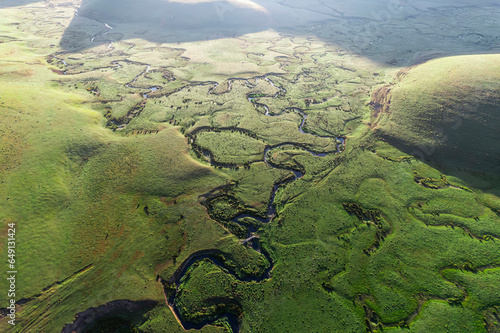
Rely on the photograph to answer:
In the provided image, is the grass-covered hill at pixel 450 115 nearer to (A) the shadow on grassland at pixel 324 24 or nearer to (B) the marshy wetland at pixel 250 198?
(B) the marshy wetland at pixel 250 198

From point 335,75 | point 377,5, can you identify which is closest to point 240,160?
point 335,75

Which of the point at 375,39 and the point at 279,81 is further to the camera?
the point at 375,39

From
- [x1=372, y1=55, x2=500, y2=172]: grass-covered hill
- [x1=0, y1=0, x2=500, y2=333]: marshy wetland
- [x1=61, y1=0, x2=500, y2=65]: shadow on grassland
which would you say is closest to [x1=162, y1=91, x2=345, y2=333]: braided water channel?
[x1=0, y1=0, x2=500, y2=333]: marshy wetland

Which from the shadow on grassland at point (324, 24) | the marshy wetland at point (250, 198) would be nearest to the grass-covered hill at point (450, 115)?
the marshy wetland at point (250, 198)

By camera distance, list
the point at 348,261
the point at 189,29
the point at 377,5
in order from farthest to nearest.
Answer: the point at 377,5 → the point at 189,29 → the point at 348,261

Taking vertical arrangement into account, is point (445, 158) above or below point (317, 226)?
above

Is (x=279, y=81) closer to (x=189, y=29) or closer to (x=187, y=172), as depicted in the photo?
(x=187, y=172)
